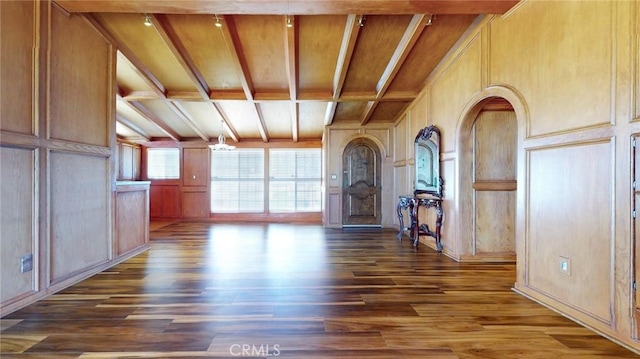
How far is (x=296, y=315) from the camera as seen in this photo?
92.8 inches

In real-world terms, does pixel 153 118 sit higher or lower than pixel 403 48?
lower

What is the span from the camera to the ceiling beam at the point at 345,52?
345 centimetres

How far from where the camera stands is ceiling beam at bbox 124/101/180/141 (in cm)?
569

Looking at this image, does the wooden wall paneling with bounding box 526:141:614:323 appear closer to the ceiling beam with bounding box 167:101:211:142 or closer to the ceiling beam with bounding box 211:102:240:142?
the ceiling beam with bounding box 211:102:240:142

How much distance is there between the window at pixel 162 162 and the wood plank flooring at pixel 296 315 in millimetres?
4733

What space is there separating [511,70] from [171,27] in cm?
388

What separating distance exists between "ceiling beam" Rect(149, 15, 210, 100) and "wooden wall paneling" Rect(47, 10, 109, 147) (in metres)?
0.71

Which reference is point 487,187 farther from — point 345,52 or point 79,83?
point 79,83

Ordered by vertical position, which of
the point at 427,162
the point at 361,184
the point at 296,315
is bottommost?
the point at 296,315

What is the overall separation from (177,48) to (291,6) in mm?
1913

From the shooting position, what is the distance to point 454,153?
4016mm

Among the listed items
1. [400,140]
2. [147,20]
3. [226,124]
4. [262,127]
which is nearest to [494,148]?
[400,140]

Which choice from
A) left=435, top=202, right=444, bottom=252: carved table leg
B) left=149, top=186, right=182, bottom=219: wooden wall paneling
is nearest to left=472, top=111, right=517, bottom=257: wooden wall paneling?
left=435, top=202, right=444, bottom=252: carved table leg

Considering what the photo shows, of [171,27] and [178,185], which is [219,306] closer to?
[171,27]
